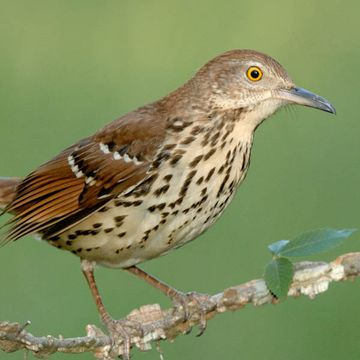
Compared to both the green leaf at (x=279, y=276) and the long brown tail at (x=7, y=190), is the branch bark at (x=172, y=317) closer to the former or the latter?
the green leaf at (x=279, y=276)

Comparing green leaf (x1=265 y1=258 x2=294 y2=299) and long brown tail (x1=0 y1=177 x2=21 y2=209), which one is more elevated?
long brown tail (x1=0 y1=177 x2=21 y2=209)

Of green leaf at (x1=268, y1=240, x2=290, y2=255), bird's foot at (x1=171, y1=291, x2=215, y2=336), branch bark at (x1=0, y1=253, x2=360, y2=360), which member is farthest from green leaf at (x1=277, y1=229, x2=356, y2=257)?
bird's foot at (x1=171, y1=291, x2=215, y2=336)

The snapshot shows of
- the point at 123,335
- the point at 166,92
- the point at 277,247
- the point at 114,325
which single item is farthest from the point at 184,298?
the point at 166,92

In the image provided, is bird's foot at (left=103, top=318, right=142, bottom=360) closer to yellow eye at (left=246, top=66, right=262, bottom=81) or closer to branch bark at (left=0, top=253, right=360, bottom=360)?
branch bark at (left=0, top=253, right=360, bottom=360)

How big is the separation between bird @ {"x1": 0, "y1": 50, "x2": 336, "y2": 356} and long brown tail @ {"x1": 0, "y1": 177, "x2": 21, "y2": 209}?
232 millimetres

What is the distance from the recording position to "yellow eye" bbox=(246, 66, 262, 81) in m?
5.73

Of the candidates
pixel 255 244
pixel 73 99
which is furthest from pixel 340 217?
pixel 73 99

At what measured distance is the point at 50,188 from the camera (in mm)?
5934

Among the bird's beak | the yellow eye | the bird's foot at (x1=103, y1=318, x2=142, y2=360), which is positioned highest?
the yellow eye

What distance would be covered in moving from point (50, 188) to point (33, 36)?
188 inches

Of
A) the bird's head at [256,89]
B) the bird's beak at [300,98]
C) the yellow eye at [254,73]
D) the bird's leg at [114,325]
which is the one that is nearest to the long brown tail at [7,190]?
the bird's leg at [114,325]

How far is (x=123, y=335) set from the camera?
5.32 m

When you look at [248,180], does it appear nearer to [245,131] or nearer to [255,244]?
[255,244]

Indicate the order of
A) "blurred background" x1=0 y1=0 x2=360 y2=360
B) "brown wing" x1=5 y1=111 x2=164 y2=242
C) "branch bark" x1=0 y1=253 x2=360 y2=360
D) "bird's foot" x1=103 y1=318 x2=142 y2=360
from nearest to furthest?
"branch bark" x1=0 y1=253 x2=360 y2=360, "bird's foot" x1=103 y1=318 x2=142 y2=360, "brown wing" x1=5 y1=111 x2=164 y2=242, "blurred background" x1=0 y1=0 x2=360 y2=360
